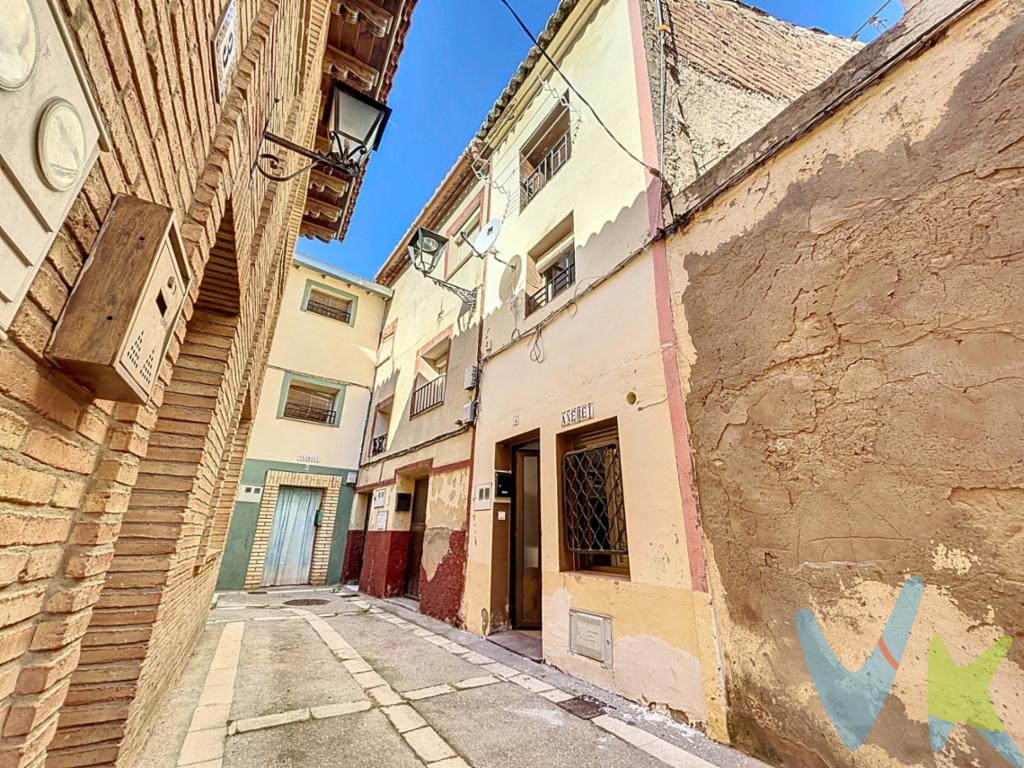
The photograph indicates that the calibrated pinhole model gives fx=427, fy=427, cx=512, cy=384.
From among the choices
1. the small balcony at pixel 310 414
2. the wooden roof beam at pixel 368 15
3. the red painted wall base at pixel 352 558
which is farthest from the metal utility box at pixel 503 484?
the small balcony at pixel 310 414

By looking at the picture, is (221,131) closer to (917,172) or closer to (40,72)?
(40,72)

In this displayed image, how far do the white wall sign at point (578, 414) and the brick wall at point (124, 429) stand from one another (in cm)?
281

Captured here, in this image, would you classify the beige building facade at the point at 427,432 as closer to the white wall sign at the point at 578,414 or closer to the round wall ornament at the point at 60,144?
the white wall sign at the point at 578,414

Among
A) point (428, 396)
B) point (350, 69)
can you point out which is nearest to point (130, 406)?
point (350, 69)

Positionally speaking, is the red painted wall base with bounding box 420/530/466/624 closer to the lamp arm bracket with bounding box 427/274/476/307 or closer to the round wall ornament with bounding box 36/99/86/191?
the lamp arm bracket with bounding box 427/274/476/307

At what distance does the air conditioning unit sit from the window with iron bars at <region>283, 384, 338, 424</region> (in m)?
5.69

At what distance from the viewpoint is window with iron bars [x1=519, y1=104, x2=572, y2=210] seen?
6035mm

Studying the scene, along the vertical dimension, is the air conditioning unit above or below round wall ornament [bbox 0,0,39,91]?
above

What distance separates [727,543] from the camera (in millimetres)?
2666

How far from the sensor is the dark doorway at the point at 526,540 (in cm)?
507

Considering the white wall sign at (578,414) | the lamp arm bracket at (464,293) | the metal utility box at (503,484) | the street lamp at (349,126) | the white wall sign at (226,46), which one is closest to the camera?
the white wall sign at (226,46)

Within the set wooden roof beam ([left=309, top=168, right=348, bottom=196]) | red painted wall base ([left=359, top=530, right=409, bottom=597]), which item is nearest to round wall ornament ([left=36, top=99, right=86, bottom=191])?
wooden roof beam ([left=309, top=168, right=348, bottom=196])

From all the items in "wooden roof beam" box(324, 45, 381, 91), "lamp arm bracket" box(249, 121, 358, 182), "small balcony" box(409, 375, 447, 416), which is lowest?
"lamp arm bracket" box(249, 121, 358, 182)

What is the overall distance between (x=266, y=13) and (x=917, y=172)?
330 cm
